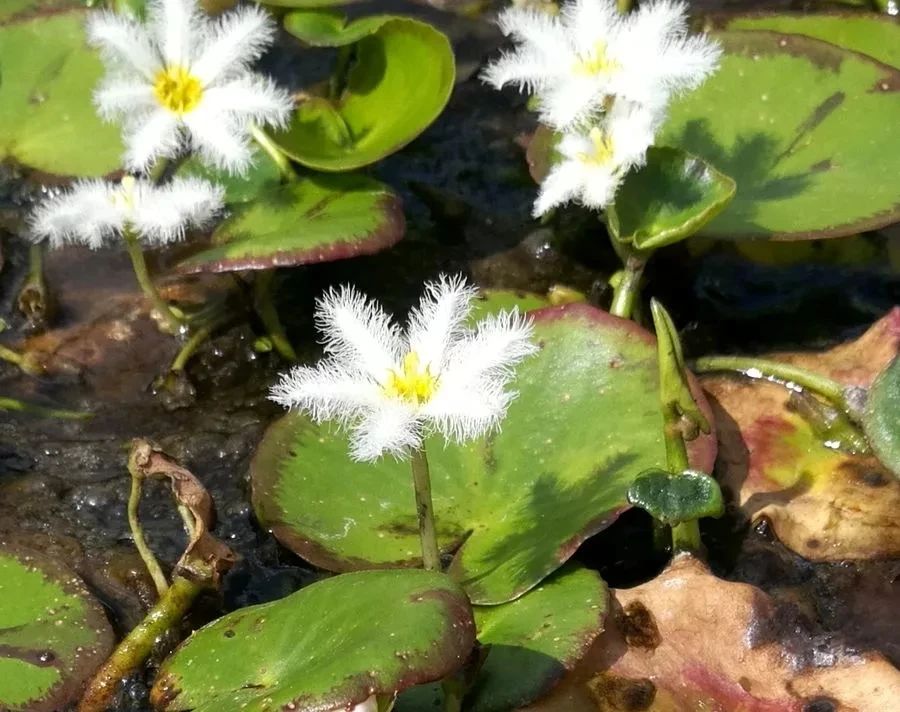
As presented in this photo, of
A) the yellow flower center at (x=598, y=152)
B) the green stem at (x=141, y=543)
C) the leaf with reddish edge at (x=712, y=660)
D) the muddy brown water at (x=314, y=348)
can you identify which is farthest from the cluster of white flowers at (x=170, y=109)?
the leaf with reddish edge at (x=712, y=660)

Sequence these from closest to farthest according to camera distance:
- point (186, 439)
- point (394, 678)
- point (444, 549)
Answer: point (394, 678) → point (444, 549) → point (186, 439)

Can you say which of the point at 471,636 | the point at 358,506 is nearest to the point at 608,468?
the point at 358,506

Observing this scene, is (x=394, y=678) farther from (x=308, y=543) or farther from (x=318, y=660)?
(x=308, y=543)

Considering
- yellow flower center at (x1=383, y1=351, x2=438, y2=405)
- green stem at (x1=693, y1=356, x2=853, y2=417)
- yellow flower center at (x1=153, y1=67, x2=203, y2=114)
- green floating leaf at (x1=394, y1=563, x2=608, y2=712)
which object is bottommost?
green floating leaf at (x1=394, y1=563, x2=608, y2=712)

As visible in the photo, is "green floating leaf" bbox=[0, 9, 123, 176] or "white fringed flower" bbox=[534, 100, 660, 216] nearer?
"white fringed flower" bbox=[534, 100, 660, 216]

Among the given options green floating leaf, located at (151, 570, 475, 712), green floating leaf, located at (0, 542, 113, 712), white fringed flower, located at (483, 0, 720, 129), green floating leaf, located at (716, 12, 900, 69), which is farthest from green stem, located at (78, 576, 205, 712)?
green floating leaf, located at (716, 12, 900, 69)

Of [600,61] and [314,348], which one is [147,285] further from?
[600,61]

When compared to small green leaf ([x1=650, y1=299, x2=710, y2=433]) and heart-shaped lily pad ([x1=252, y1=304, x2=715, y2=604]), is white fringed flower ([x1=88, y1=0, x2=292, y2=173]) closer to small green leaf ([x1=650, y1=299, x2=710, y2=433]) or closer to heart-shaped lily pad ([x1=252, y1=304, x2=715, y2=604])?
heart-shaped lily pad ([x1=252, y1=304, x2=715, y2=604])
